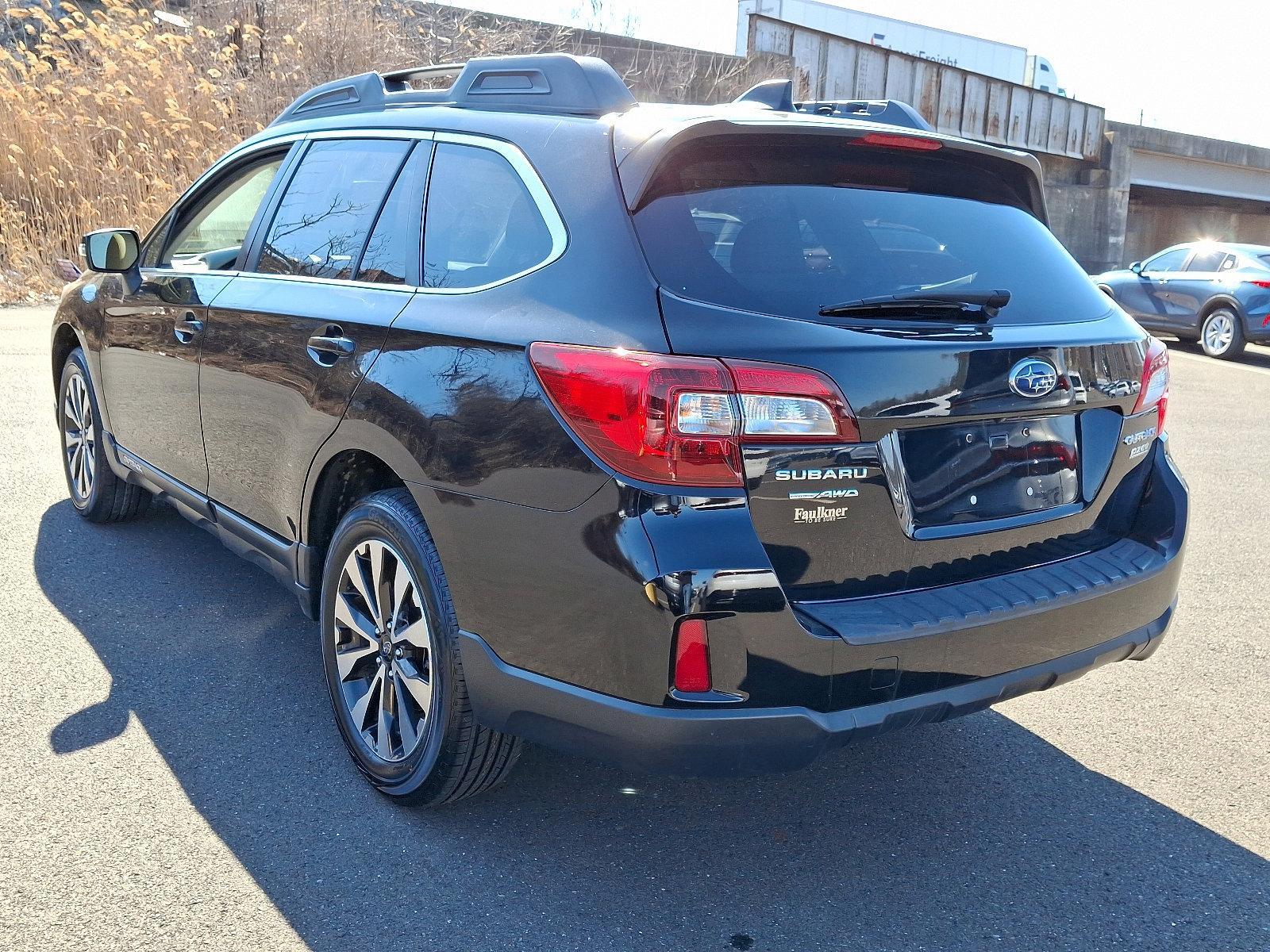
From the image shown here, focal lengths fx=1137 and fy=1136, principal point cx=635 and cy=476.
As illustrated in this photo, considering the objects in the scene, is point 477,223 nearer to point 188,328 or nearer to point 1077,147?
point 188,328

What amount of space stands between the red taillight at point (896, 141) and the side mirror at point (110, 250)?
3056 mm

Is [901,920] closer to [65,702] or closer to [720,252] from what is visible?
[720,252]

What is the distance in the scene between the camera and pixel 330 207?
3.53 metres

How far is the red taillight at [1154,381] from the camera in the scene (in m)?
3.00

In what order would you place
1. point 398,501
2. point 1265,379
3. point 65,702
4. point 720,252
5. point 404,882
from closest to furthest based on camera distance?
point 720,252 < point 404,882 < point 398,501 < point 65,702 < point 1265,379

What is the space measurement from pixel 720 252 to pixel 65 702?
8.23 feet

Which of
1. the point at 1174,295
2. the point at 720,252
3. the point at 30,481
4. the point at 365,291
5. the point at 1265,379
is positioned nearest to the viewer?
the point at 720,252

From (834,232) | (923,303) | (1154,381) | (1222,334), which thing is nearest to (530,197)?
(834,232)

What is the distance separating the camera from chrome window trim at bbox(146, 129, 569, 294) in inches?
104

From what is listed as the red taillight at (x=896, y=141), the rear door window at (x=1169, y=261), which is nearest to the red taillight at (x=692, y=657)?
the red taillight at (x=896, y=141)

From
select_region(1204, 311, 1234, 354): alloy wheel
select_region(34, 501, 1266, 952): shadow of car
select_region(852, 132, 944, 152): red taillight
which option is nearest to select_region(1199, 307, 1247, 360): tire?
select_region(1204, 311, 1234, 354): alloy wheel

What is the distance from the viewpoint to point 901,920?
2.59m

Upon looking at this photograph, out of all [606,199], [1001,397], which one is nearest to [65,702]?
[606,199]

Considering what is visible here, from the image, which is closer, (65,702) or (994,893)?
(994,893)
